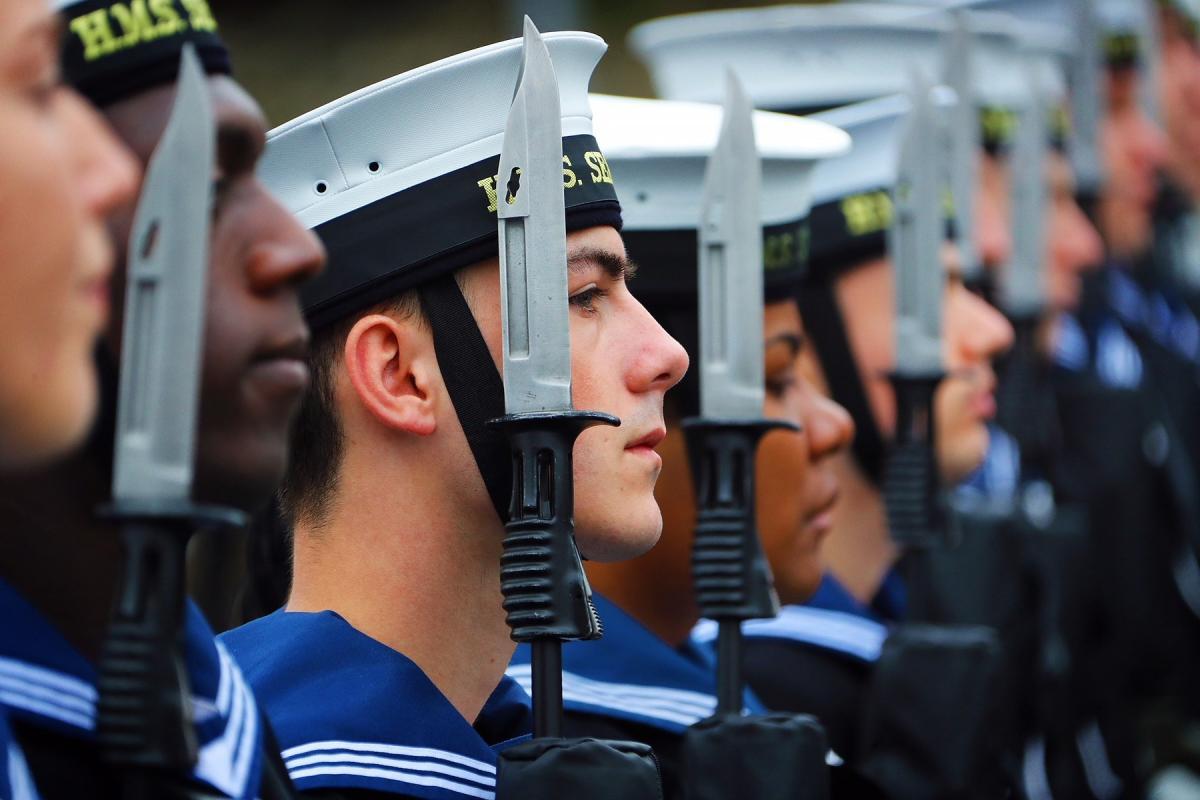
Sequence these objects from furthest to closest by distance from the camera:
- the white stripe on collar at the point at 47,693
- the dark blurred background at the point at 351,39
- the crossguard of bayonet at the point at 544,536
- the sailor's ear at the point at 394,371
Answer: the dark blurred background at the point at 351,39
the sailor's ear at the point at 394,371
the crossguard of bayonet at the point at 544,536
the white stripe on collar at the point at 47,693

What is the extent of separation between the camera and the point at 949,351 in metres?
5.12

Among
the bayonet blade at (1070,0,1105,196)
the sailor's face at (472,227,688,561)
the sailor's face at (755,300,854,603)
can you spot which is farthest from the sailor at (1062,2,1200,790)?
the sailor's face at (472,227,688,561)

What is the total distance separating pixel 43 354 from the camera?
77.4 inches

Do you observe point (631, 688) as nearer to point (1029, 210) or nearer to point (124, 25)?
point (124, 25)

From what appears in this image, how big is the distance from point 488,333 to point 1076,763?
3972 mm

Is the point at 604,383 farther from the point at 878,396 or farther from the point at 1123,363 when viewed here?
the point at 1123,363

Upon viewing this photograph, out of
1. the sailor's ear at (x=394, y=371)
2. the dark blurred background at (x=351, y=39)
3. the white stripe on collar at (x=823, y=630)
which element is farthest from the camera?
the dark blurred background at (x=351, y=39)

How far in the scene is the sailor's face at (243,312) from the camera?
2.29 metres

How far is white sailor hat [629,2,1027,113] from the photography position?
18.1 ft

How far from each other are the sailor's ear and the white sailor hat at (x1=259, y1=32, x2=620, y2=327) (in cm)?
4

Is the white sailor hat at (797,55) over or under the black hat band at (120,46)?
over

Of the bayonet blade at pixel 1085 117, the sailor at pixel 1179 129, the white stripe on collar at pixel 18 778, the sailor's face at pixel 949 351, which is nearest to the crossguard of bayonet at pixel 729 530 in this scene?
the white stripe on collar at pixel 18 778

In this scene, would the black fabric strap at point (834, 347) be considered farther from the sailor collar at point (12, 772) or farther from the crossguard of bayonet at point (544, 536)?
the sailor collar at point (12, 772)

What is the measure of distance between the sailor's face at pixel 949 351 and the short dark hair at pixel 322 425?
196 cm
